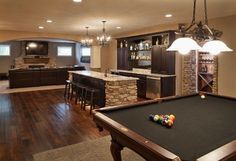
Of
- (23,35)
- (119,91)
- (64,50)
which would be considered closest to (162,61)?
(119,91)

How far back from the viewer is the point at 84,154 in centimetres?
318

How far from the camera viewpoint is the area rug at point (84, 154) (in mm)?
3051

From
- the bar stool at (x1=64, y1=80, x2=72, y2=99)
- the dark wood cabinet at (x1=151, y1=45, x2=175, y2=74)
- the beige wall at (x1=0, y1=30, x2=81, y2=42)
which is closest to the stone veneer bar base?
the dark wood cabinet at (x1=151, y1=45, x2=175, y2=74)

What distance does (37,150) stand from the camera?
3.33 meters

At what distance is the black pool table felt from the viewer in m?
1.61

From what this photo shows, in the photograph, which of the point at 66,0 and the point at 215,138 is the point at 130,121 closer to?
the point at 215,138

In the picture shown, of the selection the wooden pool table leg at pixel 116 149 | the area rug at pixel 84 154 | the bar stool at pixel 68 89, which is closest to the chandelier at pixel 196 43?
the wooden pool table leg at pixel 116 149

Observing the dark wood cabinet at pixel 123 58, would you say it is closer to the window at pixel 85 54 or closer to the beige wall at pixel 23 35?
the beige wall at pixel 23 35

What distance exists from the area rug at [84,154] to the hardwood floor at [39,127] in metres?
0.19

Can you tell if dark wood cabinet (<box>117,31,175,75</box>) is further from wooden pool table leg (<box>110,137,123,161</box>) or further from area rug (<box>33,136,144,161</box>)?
wooden pool table leg (<box>110,137,123,161</box>)

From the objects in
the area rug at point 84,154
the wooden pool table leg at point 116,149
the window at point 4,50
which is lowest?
the area rug at point 84,154

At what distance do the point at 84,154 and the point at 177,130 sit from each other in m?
1.81

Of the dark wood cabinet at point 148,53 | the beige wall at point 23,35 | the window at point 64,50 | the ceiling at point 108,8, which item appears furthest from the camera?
the window at point 64,50

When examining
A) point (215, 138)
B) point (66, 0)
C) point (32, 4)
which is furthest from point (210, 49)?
point (32, 4)
